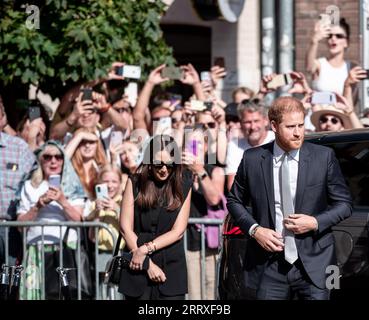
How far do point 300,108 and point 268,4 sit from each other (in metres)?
7.97

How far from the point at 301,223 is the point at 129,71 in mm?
4807

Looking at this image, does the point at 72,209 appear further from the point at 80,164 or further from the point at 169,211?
the point at 169,211

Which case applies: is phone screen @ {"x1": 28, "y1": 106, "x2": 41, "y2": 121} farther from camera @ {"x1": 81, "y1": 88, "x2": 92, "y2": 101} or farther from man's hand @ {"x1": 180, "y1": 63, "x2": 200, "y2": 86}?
man's hand @ {"x1": 180, "y1": 63, "x2": 200, "y2": 86}

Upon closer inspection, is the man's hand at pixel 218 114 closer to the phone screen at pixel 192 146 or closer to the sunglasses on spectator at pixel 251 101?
the sunglasses on spectator at pixel 251 101

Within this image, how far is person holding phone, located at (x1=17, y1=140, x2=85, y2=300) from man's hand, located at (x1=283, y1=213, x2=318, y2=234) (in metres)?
3.51

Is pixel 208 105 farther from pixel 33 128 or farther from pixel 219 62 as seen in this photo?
A: pixel 219 62

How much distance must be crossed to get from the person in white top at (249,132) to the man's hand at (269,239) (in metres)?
3.10

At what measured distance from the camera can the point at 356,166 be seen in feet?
25.2

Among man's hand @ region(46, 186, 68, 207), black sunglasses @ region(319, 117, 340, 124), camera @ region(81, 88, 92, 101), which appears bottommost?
man's hand @ region(46, 186, 68, 207)

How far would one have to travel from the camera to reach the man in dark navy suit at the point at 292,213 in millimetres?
7223

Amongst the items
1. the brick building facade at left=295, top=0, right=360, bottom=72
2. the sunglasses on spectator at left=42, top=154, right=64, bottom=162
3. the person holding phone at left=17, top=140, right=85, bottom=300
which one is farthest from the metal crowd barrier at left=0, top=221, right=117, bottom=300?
the brick building facade at left=295, top=0, right=360, bottom=72

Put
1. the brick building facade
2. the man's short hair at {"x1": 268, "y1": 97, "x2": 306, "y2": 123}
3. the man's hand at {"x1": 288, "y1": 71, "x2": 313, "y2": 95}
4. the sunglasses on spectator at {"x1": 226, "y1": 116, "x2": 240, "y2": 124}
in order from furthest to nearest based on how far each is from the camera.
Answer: the brick building facade, the man's hand at {"x1": 288, "y1": 71, "x2": 313, "y2": 95}, the sunglasses on spectator at {"x1": 226, "y1": 116, "x2": 240, "y2": 124}, the man's short hair at {"x1": 268, "y1": 97, "x2": 306, "y2": 123}

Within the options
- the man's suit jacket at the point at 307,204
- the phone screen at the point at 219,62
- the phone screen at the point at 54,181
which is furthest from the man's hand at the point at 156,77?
the man's suit jacket at the point at 307,204

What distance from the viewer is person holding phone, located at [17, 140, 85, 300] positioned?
1025cm
